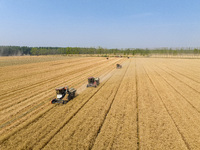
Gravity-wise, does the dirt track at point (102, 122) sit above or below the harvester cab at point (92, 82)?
below

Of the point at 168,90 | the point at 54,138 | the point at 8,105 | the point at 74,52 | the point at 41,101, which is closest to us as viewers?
the point at 54,138

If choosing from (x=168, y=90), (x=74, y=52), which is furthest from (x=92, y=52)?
(x=168, y=90)

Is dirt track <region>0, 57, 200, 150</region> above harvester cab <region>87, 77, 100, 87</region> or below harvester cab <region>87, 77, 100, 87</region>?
below

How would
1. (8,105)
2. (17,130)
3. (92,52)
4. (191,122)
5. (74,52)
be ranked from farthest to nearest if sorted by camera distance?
(92,52) < (74,52) < (8,105) < (191,122) < (17,130)

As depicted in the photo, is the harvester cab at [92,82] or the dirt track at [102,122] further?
the harvester cab at [92,82]

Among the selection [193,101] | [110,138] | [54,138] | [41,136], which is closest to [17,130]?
[41,136]

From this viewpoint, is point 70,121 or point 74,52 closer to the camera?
point 70,121

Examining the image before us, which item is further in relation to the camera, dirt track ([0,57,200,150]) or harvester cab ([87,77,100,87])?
harvester cab ([87,77,100,87])

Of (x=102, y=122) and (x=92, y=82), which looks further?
(x=92, y=82)

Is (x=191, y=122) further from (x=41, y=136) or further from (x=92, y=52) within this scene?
(x=92, y=52)

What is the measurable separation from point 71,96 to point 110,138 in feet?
20.0

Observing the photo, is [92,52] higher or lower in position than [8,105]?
higher

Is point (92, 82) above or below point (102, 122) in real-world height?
above

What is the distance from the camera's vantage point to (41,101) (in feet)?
36.0
